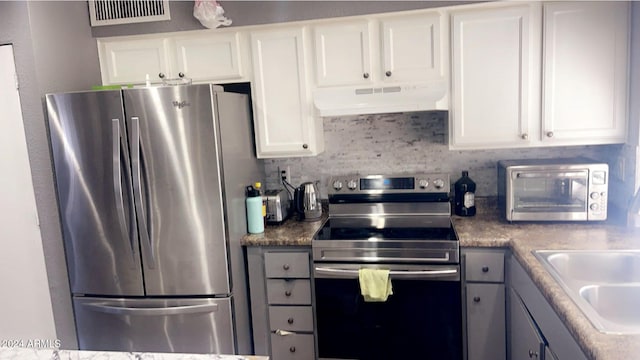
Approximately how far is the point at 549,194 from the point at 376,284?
1053 mm

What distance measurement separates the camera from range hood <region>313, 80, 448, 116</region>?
236 centimetres

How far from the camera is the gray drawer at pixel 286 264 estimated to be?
2.39 metres

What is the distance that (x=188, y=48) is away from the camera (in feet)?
8.61

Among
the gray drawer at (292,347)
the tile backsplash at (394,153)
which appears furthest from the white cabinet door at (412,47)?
the gray drawer at (292,347)

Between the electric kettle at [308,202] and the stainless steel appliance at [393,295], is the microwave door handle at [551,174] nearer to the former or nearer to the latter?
the stainless steel appliance at [393,295]

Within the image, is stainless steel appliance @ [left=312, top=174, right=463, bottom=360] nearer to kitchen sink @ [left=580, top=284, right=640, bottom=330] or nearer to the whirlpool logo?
kitchen sink @ [left=580, top=284, right=640, bottom=330]

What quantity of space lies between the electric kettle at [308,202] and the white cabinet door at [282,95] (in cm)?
23

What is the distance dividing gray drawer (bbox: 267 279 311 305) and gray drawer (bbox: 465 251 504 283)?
845 millimetres

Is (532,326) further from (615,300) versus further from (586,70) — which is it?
(586,70)

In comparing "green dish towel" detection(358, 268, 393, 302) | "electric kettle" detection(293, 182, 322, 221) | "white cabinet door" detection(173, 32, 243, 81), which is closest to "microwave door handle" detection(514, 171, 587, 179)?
"green dish towel" detection(358, 268, 393, 302)

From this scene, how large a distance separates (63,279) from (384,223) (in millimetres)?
1835

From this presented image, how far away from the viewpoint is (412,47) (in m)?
2.44

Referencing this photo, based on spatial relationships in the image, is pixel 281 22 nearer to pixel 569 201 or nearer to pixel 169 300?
pixel 169 300

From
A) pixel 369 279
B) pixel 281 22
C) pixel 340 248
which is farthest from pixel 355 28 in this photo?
pixel 369 279
